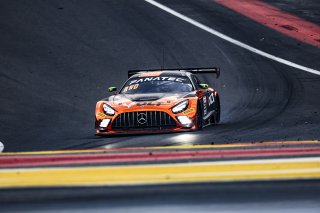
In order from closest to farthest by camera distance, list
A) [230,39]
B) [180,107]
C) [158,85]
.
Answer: [180,107] < [158,85] < [230,39]

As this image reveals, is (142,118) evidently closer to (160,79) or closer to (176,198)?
(160,79)

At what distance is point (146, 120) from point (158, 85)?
4.92 feet

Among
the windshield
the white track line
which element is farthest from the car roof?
the white track line

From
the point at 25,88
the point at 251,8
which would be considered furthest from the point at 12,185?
the point at 251,8

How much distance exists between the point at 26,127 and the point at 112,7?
1532cm

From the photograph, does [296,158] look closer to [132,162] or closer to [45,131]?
[132,162]

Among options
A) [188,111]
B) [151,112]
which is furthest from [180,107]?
[151,112]

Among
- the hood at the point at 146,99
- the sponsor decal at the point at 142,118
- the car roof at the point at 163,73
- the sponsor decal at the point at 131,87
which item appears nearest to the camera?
the sponsor decal at the point at 142,118

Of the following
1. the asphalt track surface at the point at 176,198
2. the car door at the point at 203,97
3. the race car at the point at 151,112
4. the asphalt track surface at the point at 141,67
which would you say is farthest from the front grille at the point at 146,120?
the asphalt track surface at the point at 176,198

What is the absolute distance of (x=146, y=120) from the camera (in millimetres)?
14633

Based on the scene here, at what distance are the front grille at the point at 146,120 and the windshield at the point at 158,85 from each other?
115cm

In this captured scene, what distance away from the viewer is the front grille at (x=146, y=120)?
1463 cm

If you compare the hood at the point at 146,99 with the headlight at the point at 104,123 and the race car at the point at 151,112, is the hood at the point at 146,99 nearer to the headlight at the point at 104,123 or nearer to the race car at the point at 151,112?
the race car at the point at 151,112

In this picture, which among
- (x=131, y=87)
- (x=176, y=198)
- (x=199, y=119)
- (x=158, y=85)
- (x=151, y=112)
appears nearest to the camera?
(x=176, y=198)
